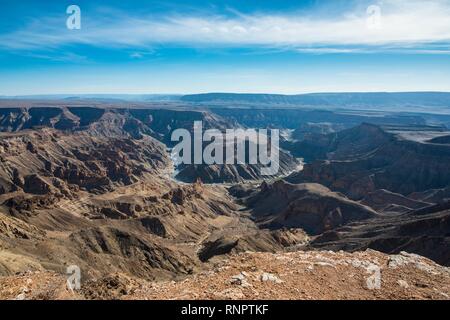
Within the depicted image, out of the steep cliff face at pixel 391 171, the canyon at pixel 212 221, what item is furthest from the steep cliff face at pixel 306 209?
the steep cliff face at pixel 391 171

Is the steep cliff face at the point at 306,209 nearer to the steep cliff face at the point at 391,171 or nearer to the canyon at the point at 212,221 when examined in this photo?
the canyon at the point at 212,221

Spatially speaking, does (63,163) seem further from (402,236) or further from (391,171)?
(402,236)

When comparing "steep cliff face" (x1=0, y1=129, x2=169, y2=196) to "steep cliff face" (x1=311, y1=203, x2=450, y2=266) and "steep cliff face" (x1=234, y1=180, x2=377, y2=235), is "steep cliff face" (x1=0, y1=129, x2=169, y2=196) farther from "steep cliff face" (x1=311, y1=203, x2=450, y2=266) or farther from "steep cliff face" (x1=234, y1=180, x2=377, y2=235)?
"steep cliff face" (x1=311, y1=203, x2=450, y2=266)

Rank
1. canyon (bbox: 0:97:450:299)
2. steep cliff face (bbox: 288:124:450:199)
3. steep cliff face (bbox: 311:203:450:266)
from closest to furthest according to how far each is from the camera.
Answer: canyon (bbox: 0:97:450:299), steep cliff face (bbox: 311:203:450:266), steep cliff face (bbox: 288:124:450:199)

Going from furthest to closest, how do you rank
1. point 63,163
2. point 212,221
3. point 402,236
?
point 63,163 < point 212,221 < point 402,236

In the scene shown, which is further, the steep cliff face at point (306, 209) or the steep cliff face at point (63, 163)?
the steep cliff face at point (63, 163)

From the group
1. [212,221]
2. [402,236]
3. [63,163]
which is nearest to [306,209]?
[212,221]

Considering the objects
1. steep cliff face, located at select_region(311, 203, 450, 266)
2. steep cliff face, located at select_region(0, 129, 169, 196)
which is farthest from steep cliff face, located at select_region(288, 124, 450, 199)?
steep cliff face, located at select_region(0, 129, 169, 196)

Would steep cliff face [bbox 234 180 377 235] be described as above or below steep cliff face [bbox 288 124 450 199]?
below

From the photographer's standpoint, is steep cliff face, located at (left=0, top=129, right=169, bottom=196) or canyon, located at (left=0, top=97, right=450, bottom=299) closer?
canyon, located at (left=0, top=97, right=450, bottom=299)
